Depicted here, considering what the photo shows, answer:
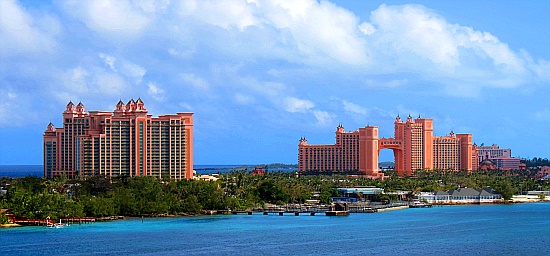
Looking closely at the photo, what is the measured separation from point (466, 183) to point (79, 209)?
45.8 metres

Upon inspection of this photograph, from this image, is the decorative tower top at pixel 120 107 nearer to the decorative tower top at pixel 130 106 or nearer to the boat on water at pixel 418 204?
the decorative tower top at pixel 130 106

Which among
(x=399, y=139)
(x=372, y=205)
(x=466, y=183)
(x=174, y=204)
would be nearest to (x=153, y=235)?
(x=174, y=204)

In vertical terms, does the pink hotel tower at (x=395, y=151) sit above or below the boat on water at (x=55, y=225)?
above

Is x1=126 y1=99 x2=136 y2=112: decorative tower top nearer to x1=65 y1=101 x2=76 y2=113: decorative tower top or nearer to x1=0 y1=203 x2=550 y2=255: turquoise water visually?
x1=65 y1=101 x2=76 y2=113: decorative tower top

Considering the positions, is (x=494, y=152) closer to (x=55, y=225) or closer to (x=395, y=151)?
(x=395, y=151)

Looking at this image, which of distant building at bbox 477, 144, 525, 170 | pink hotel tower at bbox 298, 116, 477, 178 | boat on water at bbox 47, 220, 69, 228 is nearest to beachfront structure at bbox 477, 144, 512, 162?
distant building at bbox 477, 144, 525, 170

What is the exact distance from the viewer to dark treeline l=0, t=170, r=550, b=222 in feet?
187

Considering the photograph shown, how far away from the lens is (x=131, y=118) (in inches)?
3231

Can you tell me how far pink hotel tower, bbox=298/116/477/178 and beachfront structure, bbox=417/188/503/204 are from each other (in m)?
27.7

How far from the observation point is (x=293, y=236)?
49.8m

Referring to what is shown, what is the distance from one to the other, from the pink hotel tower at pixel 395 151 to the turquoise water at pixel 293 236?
48486mm

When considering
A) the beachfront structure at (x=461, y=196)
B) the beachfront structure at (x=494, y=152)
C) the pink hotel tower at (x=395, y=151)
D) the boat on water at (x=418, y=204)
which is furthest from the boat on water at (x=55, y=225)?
the beachfront structure at (x=494, y=152)

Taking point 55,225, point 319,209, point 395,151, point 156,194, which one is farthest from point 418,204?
point 395,151

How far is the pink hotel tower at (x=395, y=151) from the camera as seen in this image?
4483 inches
